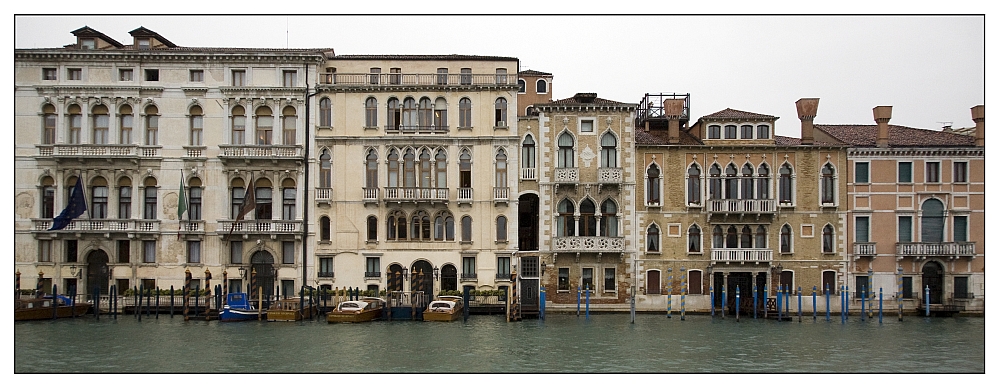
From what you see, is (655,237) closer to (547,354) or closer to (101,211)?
(547,354)

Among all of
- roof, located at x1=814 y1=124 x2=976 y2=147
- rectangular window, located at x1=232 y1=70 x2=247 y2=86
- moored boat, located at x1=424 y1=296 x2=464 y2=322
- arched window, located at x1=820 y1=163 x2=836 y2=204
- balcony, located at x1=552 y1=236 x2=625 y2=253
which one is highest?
rectangular window, located at x1=232 y1=70 x2=247 y2=86

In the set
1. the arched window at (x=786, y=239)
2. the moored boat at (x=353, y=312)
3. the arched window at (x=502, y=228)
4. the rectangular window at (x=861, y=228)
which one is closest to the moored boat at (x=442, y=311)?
the moored boat at (x=353, y=312)

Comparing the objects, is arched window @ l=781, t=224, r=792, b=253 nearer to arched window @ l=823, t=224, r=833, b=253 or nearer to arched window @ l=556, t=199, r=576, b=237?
arched window @ l=823, t=224, r=833, b=253

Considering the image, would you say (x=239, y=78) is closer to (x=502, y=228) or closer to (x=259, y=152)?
(x=259, y=152)

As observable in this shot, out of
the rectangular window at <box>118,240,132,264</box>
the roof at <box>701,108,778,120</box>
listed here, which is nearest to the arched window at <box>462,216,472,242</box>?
the roof at <box>701,108,778,120</box>

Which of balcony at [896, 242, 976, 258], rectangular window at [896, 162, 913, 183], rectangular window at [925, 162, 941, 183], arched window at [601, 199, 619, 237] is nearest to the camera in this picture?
balcony at [896, 242, 976, 258]

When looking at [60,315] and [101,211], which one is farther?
[101,211]

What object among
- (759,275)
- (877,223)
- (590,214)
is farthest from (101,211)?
(877,223)
